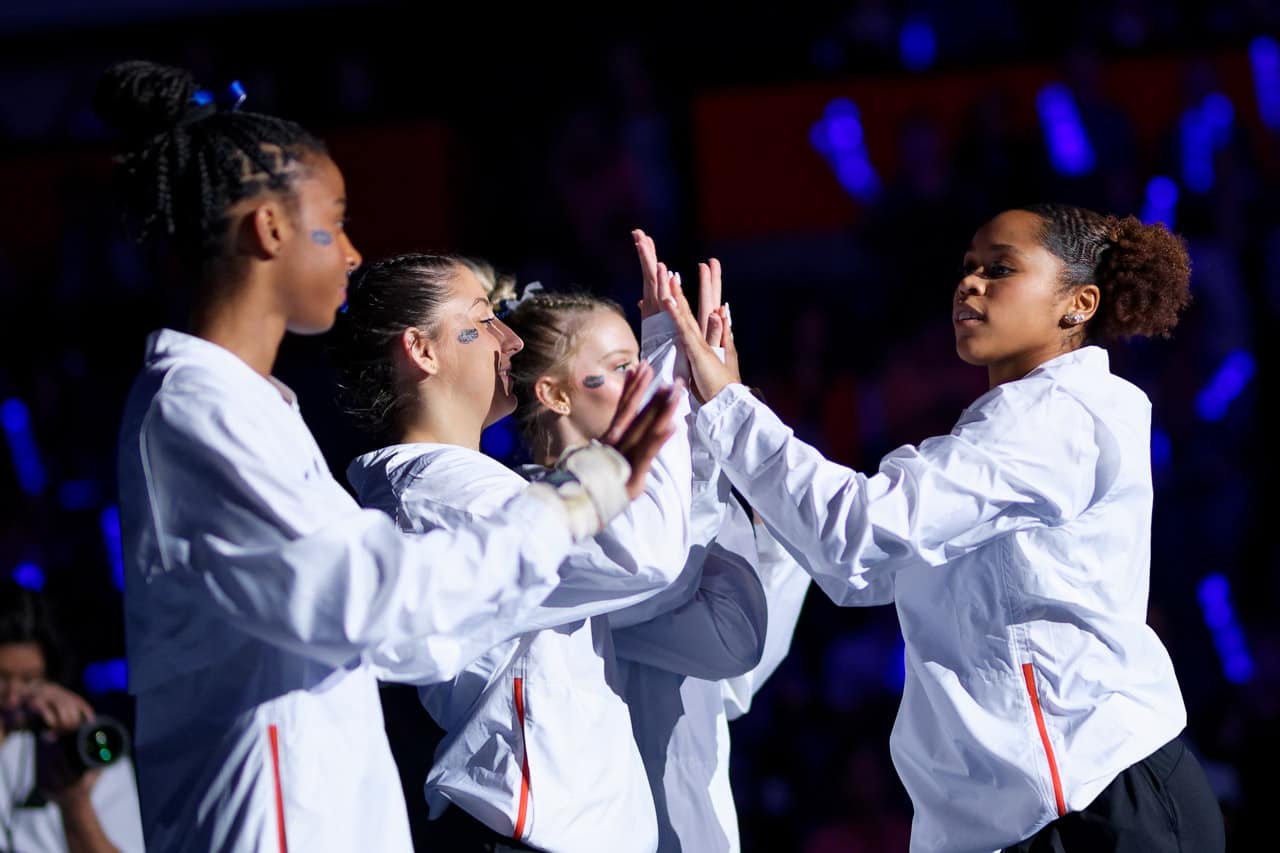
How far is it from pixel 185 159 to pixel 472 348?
0.62 m

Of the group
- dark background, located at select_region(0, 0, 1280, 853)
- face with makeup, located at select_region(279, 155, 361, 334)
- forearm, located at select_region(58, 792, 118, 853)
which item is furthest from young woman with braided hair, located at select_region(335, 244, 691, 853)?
dark background, located at select_region(0, 0, 1280, 853)

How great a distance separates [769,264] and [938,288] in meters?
0.55

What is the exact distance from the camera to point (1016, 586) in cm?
183

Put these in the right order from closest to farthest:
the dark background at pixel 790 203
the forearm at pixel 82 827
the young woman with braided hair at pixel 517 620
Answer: the young woman with braided hair at pixel 517 620, the forearm at pixel 82 827, the dark background at pixel 790 203

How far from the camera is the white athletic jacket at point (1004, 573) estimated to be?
1762 mm

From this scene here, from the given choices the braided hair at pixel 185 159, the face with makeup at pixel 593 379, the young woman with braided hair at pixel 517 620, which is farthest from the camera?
the face with makeup at pixel 593 379

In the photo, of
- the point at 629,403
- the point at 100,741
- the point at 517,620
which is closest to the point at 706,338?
the point at 629,403

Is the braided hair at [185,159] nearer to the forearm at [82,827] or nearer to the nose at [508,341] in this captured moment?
the nose at [508,341]

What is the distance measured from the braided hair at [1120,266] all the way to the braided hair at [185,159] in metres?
1.16

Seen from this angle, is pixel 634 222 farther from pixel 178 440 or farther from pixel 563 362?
pixel 178 440

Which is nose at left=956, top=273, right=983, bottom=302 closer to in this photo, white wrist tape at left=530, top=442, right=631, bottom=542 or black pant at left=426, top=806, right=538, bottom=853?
white wrist tape at left=530, top=442, right=631, bottom=542

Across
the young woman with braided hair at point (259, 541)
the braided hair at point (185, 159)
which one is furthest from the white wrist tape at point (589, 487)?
the braided hair at point (185, 159)

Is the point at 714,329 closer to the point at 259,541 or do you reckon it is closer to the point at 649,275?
the point at 649,275

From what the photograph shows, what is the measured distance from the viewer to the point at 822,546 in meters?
1.76
